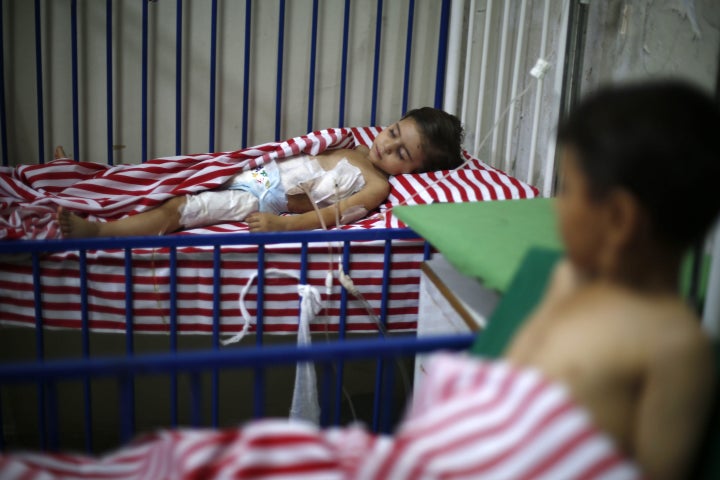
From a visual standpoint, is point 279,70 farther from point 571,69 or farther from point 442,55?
point 571,69

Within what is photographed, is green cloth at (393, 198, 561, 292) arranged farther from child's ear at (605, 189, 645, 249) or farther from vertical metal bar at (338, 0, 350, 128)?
vertical metal bar at (338, 0, 350, 128)

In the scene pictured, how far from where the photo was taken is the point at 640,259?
0.70m

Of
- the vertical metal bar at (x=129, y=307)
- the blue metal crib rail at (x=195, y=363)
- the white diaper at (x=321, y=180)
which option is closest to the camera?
the blue metal crib rail at (x=195, y=363)

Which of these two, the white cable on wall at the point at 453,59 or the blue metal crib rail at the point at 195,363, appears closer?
the blue metal crib rail at the point at 195,363

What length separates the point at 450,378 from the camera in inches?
29.6

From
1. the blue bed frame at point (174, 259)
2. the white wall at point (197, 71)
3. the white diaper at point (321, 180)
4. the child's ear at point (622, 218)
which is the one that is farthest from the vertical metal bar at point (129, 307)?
the child's ear at point (622, 218)

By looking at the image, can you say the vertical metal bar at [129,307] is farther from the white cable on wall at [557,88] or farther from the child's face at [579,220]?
the child's face at [579,220]

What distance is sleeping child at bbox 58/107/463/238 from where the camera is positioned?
1.96 metres

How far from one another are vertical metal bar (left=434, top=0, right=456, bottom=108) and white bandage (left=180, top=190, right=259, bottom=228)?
0.86 m

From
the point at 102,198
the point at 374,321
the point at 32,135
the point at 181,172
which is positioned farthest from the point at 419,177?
the point at 32,135

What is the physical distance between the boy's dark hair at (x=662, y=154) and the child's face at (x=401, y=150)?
5.01ft

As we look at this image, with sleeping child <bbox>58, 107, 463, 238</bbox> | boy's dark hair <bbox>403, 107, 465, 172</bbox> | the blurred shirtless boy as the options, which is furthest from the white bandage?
the blurred shirtless boy

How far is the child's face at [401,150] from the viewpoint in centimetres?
221

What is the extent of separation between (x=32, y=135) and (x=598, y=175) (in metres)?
2.35
